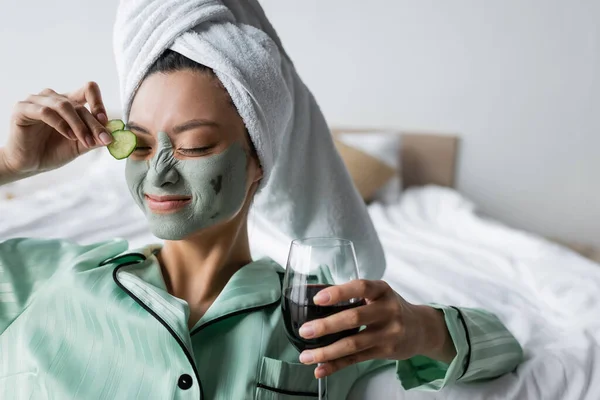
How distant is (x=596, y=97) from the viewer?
11.3 ft

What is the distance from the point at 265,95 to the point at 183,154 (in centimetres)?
18

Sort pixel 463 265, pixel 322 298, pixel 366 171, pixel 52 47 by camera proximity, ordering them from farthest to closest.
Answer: pixel 52 47, pixel 366 171, pixel 463 265, pixel 322 298

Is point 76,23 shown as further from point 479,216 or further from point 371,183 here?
point 479,216

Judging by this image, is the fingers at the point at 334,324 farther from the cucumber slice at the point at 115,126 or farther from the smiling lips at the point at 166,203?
the cucumber slice at the point at 115,126

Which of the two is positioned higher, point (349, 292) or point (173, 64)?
point (173, 64)

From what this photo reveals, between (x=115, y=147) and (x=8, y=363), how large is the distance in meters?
0.39

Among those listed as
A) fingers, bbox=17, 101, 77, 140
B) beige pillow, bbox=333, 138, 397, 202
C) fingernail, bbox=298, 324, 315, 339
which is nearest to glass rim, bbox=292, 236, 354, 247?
fingernail, bbox=298, 324, 315, 339

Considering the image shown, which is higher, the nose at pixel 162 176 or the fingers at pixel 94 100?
the fingers at pixel 94 100

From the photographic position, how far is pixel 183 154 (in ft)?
3.26

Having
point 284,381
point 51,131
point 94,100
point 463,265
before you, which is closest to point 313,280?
point 284,381

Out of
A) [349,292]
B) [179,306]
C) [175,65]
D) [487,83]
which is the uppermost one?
[175,65]

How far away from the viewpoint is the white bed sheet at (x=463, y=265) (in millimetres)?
1186

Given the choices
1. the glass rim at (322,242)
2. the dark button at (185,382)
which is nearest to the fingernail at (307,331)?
the glass rim at (322,242)

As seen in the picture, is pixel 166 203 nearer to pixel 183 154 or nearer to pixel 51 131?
pixel 183 154
